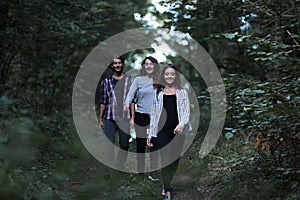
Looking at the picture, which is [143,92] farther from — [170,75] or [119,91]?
[170,75]

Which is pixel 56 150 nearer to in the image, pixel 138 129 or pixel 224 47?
pixel 138 129

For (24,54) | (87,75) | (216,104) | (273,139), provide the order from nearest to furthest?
(273,139) < (216,104) < (24,54) < (87,75)

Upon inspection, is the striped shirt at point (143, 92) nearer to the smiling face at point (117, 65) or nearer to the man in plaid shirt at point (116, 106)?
the man in plaid shirt at point (116, 106)

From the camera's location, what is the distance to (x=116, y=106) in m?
8.69

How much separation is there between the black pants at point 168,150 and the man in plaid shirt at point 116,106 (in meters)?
1.30

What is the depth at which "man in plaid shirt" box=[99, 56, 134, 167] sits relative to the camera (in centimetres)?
865

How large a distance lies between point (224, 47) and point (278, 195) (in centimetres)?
1211

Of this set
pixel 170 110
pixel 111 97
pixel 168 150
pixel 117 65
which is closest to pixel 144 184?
pixel 168 150

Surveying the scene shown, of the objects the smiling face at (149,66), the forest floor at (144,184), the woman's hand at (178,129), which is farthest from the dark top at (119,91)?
the woman's hand at (178,129)

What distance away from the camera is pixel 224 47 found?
699 inches

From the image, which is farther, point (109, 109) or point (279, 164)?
point (109, 109)

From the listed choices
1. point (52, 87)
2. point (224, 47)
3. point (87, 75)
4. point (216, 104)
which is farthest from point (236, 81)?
point (87, 75)

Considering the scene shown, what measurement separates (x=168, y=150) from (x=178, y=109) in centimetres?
64

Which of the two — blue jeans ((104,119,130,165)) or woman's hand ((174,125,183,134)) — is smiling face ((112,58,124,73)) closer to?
blue jeans ((104,119,130,165))
